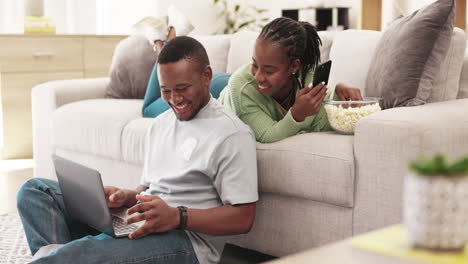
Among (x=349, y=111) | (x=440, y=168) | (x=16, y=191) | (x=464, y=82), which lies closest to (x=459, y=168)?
(x=440, y=168)

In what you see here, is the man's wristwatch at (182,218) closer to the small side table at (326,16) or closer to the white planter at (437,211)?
the white planter at (437,211)

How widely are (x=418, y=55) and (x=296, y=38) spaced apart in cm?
41

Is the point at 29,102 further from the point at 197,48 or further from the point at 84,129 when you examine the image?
the point at 197,48

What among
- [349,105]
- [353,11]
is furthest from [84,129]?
[353,11]

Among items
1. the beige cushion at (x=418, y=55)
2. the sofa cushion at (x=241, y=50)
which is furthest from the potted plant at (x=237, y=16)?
the beige cushion at (x=418, y=55)

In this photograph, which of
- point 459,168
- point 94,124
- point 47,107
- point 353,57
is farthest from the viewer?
point 47,107

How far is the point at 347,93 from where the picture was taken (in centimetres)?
198

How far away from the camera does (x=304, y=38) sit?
189 centimetres

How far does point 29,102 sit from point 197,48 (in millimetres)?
2970

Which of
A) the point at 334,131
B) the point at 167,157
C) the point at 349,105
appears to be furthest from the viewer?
the point at 334,131

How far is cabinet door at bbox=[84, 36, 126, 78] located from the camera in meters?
4.58

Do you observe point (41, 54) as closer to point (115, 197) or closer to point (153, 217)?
point (115, 197)

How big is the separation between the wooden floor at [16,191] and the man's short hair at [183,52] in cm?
70

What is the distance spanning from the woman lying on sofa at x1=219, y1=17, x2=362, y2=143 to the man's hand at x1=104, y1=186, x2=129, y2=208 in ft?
1.39
